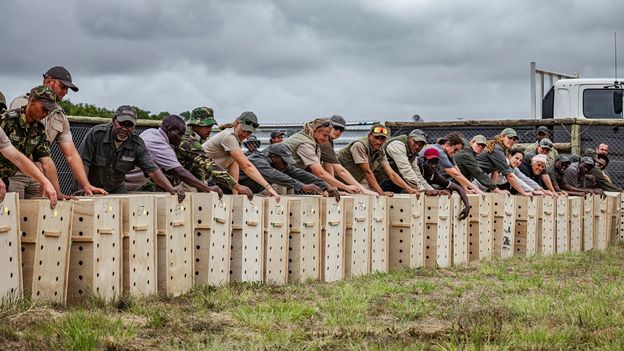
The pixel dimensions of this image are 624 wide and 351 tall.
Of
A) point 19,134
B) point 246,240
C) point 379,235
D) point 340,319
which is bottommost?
point 340,319

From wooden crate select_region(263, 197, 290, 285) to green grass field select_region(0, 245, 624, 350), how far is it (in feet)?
1.06

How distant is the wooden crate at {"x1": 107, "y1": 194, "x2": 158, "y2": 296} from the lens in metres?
8.57

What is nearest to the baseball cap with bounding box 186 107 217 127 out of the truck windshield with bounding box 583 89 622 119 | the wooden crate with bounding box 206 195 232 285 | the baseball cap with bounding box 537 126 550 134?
the wooden crate with bounding box 206 195 232 285

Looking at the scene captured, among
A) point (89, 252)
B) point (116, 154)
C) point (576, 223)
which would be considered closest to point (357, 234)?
point (116, 154)

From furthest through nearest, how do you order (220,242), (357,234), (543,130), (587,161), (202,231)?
(543,130), (587,161), (357,234), (220,242), (202,231)

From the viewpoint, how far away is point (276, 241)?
10.5 meters

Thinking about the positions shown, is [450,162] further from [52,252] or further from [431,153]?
[52,252]

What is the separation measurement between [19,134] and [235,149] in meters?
3.04

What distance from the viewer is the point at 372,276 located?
11.6 metres

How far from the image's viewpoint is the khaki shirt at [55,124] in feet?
32.7

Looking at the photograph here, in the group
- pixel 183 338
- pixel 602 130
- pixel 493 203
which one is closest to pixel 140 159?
pixel 183 338

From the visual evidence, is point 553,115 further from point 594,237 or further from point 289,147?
point 289,147

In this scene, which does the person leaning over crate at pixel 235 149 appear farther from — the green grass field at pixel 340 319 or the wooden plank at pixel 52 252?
the wooden plank at pixel 52 252

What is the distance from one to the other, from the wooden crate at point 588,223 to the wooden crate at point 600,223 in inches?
5.2
